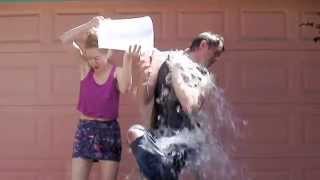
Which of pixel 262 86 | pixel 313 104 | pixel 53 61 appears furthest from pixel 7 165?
→ pixel 313 104

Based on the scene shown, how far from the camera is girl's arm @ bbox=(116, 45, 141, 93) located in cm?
495

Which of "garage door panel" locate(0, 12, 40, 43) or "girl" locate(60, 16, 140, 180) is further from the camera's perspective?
"garage door panel" locate(0, 12, 40, 43)

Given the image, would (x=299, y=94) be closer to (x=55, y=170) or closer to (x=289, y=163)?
(x=289, y=163)

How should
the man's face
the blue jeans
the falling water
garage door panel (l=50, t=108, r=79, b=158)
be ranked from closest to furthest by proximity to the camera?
the blue jeans
the falling water
the man's face
garage door panel (l=50, t=108, r=79, b=158)

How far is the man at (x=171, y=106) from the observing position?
4.71 meters

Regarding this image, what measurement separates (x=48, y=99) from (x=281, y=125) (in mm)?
Answer: 2319

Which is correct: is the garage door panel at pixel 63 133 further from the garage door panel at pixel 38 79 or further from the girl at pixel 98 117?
the girl at pixel 98 117

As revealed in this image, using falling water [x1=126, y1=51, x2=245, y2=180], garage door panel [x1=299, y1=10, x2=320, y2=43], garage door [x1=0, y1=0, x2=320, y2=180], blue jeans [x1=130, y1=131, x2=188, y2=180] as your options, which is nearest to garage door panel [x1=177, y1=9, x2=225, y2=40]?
garage door [x1=0, y1=0, x2=320, y2=180]

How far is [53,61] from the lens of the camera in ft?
24.2

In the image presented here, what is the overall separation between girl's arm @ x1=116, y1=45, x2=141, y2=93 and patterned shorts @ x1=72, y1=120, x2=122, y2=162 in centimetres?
35

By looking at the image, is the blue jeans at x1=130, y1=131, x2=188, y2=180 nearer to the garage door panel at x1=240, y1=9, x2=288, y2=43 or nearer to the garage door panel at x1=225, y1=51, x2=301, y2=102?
the garage door panel at x1=225, y1=51, x2=301, y2=102

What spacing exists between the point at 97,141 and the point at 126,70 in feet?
2.46

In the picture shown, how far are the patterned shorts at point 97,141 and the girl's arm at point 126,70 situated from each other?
35 centimetres

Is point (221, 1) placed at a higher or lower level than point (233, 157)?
higher
